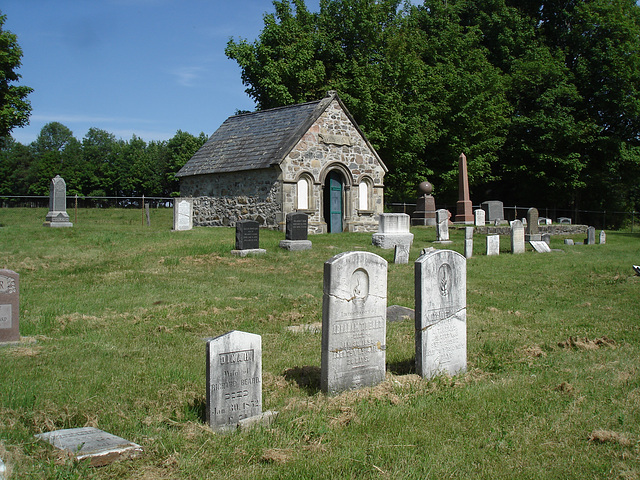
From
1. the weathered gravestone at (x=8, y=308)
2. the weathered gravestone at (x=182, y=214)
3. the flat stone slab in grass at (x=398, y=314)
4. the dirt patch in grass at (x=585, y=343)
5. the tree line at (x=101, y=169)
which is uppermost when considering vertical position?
the tree line at (x=101, y=169)

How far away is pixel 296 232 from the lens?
1802cm

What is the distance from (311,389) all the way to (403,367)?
1322mm

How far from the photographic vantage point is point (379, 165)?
26.6 meters

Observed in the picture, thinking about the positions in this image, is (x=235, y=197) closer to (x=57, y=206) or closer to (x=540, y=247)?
(x=57, y=206)

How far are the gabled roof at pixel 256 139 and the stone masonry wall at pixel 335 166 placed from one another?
1.43ft

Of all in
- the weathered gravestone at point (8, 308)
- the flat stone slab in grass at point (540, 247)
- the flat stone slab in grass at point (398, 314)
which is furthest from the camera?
the flat stone slab in grass at point (540, 247)

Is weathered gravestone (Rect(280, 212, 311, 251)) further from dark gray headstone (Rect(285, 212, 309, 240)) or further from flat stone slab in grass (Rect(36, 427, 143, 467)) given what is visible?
flat stone slab in grass (Rect(36, 427, 143, 467))

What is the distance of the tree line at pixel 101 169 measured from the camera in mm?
65562

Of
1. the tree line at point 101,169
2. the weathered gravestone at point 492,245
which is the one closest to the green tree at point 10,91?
the weathered gravestone at point 492,245

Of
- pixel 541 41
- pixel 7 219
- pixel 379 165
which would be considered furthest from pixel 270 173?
pixel 541 41

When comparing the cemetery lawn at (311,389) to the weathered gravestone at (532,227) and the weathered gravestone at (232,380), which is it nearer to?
the weathered gravestone at (232,380)

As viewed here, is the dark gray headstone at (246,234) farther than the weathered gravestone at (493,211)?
No

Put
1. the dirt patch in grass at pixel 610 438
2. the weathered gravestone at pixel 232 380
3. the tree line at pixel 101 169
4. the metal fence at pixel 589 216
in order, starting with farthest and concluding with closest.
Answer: the tree line at pixel 101 169, the metal fence at pixel 589 216, the weathered gravestone at pixel 232 380, the dirt patch in grass at pixel 610 438

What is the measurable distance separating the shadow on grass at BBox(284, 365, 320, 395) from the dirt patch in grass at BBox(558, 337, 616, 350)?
3.49 m
